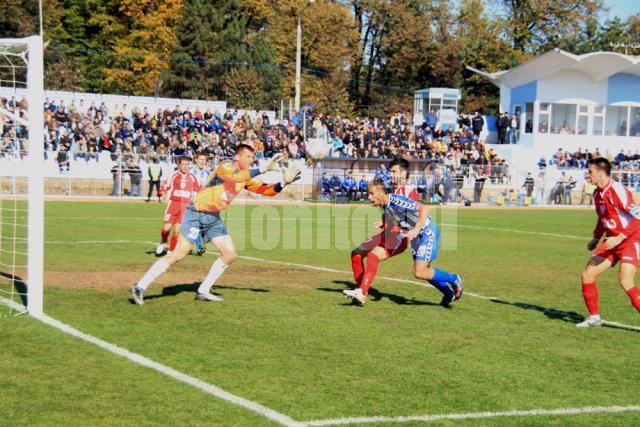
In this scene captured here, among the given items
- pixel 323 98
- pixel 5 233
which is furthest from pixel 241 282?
pixel 323 98

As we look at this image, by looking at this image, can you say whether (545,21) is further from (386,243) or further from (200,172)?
(386,243)

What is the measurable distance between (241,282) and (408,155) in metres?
28.9

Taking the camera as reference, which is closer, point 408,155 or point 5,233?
point 5,233

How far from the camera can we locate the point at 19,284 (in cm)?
1091

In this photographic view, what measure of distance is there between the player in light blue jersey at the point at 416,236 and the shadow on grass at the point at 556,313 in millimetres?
1031

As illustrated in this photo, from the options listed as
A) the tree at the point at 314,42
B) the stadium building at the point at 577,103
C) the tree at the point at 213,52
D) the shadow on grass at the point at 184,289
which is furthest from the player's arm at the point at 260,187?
the tree at the point at 314,42

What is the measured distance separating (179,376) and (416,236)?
4.24 m

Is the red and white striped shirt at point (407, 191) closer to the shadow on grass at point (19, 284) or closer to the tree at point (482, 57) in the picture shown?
the shadow on grass at point (19, 284)

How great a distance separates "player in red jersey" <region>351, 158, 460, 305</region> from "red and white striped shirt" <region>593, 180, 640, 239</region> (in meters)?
2.24

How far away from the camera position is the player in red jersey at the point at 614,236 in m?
9.06

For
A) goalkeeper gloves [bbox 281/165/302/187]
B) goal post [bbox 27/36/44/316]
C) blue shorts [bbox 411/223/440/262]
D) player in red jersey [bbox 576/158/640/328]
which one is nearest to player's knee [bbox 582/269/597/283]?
player in red jersey [bbox 576/158/640/328]

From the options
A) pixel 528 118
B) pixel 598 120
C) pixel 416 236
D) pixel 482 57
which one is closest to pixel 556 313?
pixel 416 236

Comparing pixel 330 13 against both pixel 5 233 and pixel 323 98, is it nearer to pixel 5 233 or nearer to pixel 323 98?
pixel 323 98

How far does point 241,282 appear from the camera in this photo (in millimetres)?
12094
